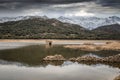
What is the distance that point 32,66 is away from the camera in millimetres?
46594

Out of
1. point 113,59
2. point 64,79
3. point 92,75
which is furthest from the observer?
point 113,59

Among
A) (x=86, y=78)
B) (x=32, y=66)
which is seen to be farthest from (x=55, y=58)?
(x=86, y=78)

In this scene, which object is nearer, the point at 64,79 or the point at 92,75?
the point at 64,79

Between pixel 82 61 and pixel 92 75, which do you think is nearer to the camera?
pixel 92 75

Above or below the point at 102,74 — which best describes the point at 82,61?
below

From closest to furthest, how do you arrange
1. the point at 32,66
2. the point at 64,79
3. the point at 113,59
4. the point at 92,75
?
the point at 64,79 < the point at 92,75 < the point at 32,66 < the point at 113,59

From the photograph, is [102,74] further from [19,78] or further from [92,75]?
[19,78]

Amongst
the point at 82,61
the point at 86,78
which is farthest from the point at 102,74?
the point at 82,61

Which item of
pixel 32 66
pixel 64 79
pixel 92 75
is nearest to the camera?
pixel 64 79

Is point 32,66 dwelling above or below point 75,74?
below

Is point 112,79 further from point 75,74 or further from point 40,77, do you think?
point 40,77

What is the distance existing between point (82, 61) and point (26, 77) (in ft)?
65.2

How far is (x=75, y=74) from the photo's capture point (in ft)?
126

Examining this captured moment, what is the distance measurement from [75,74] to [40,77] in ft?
Answer: 17.7
